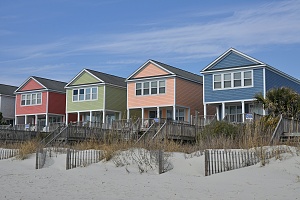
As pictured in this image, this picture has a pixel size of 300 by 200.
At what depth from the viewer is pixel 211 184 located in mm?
12531

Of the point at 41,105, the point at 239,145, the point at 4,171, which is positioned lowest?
the point at 4,171

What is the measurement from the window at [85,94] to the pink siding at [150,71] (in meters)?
5.68

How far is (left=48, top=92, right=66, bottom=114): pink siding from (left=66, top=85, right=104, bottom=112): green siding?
3679 mm

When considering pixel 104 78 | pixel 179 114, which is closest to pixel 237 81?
pixel 179 114

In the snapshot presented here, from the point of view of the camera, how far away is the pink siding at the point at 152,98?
3844 cm

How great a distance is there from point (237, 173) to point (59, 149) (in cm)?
1043

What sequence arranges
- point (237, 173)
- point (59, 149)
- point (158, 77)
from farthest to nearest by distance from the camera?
point (158, 77) < point (59, 149) < point (237, 173)

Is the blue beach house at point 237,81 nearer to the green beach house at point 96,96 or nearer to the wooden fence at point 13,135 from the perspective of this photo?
the green beach house at point 96,96

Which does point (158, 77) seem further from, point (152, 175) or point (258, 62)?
point (152, 175)

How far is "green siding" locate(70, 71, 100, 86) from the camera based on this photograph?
4414 centimetres

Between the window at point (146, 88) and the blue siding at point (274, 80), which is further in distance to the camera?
the window at point (146, 88)

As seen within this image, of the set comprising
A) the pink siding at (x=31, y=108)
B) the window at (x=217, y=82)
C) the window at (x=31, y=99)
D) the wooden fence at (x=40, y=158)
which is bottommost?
the wooden fence at (x=40, y=158)

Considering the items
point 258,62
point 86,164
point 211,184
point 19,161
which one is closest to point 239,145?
point 211,184

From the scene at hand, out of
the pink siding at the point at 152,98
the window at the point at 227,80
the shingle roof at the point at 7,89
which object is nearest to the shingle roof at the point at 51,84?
the shingle roof at the point at 7,89
